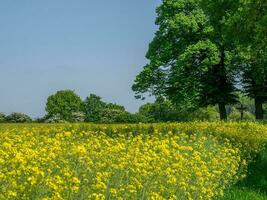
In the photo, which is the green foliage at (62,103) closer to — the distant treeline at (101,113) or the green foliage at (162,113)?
the distant treeline at (101,113)

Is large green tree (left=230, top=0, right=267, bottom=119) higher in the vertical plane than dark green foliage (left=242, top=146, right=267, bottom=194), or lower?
higher

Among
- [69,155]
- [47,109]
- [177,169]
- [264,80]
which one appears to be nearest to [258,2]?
[177,169]

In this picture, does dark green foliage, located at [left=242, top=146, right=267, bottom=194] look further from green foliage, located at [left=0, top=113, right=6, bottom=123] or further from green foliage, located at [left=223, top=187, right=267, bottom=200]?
green foliage, located at [left=0, top=113, right=6, bottom=123]

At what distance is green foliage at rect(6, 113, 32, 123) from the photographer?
188 feet

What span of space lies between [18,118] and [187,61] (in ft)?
65.4

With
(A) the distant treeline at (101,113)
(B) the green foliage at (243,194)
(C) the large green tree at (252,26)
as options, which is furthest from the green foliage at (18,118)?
(B) the green foliage at (243,194)

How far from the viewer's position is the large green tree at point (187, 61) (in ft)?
159

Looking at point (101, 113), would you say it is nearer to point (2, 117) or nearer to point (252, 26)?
point (2, 117)

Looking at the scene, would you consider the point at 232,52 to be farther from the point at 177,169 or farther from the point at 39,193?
the point at 39,193

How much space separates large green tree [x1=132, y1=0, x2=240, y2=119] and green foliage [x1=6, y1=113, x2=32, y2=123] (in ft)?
46.0

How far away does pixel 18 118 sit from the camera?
5806cm

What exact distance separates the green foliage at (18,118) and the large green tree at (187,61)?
1403cm

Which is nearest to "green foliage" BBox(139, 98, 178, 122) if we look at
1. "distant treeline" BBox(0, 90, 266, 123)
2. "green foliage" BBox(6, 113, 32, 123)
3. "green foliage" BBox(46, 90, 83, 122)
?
"distant treeline" BBox(0, 90, 266, 123)

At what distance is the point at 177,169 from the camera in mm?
12586
